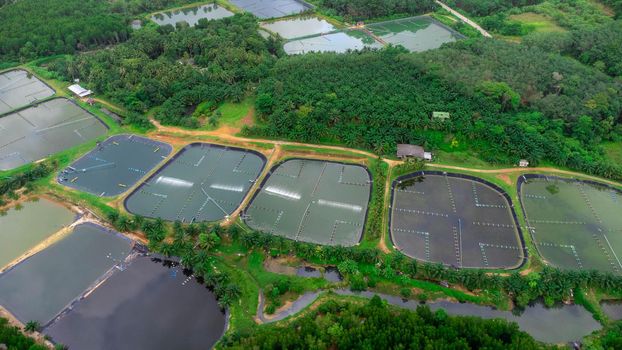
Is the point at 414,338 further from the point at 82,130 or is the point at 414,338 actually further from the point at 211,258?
the point at 82,130

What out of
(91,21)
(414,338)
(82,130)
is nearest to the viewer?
(414,338)

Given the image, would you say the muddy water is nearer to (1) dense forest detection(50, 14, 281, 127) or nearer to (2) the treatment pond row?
(2) the treatment pond row

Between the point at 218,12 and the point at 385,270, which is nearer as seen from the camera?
the point at 385,270

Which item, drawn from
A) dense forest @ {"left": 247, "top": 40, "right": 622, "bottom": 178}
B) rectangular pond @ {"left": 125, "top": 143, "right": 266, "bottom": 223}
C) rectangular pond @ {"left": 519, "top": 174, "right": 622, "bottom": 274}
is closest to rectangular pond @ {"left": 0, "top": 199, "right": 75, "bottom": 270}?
rectangular pond @ {"left": 125, "top": 143, "right": 266, "bottom": 223}

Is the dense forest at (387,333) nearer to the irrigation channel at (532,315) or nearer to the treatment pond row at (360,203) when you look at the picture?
→ the irrigation channel at (532,315)

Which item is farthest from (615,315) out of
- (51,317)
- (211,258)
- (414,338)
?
(51,317)

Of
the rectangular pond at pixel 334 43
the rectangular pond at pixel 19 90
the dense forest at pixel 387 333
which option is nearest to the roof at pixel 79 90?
the rectangular pond at pixel 19 90

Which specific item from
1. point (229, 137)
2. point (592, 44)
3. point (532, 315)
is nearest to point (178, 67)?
point (229, 137)
